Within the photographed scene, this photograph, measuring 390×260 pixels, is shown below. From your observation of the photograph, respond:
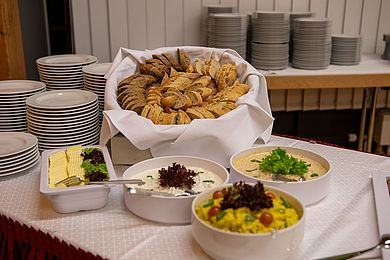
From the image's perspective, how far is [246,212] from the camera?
861 mm

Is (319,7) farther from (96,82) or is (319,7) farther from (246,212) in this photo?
(246,212)

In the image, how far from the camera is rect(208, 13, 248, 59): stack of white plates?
93.1 inches

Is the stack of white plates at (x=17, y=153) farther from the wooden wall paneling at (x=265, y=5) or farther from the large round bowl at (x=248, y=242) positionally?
the wooden wall paneling at (x=265, y=5)

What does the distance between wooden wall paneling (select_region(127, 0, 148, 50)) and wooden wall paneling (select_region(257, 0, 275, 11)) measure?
65 cm

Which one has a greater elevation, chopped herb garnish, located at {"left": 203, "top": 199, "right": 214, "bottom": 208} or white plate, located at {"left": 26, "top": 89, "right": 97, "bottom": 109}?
white plate, located at {"left": 26, "top": 89, "right": 97, "bottom": 109}

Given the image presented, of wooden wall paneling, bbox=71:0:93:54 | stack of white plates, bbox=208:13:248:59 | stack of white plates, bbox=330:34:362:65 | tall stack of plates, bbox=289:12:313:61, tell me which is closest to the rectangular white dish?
stack of white plates, bbox=208:13:248:59

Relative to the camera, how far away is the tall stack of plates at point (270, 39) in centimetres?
236

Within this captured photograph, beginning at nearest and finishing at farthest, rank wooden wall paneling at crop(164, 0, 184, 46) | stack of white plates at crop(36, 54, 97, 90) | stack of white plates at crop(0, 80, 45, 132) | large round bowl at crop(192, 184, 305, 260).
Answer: large round bowl at crop(192, 184, 305, 260), stack of white plates at crop(0, 80, 45, 132), stack of white plates at crop(36, 54, 97, 90), wooden wall paneling at crop(164, 0, 184, 46)

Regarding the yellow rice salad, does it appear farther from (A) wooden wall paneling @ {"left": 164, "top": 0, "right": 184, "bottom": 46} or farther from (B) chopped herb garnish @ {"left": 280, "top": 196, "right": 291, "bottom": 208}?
(A) wooden wall paneling @ {"left": 164, "top": 0, "right": 184, "bottom": 46}

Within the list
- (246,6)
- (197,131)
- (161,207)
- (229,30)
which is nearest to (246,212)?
(161,207)

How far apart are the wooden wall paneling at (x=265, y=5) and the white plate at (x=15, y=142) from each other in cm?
176

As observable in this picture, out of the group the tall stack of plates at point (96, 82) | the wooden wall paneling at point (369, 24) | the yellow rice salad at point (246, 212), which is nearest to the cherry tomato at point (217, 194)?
the yellow rice salad at point (246, 212)

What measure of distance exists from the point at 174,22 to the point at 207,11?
0.19 meters

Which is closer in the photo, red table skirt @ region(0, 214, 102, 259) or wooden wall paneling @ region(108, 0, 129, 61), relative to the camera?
red table skirt @ region(0, 214, 102, 259)
